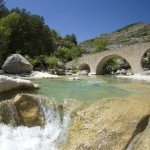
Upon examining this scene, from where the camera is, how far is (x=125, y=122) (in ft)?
37.8

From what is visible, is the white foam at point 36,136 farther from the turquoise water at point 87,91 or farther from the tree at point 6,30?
the tree at point 6,30

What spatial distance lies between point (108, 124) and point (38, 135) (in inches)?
114

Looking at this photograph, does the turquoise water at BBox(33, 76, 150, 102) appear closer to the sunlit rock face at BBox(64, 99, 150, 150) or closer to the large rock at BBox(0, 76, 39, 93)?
the large rock at BBox(0, 76, 39, 93)

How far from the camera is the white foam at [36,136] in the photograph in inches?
466

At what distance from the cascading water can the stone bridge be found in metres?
30.4

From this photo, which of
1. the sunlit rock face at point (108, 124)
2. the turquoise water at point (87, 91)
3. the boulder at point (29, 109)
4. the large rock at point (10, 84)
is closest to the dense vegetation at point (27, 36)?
the turquoise water at point (87, 91)

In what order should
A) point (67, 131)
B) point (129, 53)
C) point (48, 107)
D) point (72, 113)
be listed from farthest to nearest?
1. point (129, 53)
2. point (48, 107)
3. point (72, 113)
4. point (67, 131)

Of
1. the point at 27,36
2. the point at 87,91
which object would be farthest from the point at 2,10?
the point at 87,91

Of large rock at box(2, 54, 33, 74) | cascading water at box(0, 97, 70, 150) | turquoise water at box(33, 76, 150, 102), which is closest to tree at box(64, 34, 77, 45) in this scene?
large rock at box(2, 54, 33, 74)

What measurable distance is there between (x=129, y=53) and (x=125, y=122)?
33.6 meters

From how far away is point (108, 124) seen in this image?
11.7 m

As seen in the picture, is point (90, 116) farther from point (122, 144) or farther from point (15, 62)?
point (15, 62)

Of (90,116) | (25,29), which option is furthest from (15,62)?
(90,116)

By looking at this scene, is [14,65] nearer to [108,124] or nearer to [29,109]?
[29,109]
